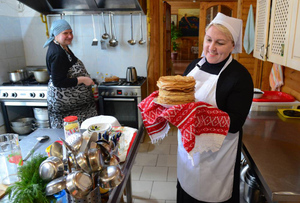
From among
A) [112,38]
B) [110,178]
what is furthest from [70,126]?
[112,38]

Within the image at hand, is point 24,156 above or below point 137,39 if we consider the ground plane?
below

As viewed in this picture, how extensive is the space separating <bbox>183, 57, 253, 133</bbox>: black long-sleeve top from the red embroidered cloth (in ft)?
0.34

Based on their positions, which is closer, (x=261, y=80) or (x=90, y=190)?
(x=90, y=190)

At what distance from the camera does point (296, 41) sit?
54.4 inches

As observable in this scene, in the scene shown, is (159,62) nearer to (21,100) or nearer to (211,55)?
(21,100)

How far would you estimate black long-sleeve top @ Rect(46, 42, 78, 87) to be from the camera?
6.58 ft

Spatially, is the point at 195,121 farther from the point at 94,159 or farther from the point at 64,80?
the point at 64,80

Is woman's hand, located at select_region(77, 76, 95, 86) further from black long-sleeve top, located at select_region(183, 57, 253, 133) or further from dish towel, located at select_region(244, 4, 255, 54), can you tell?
dish towel, located at select_region(244, 4, 255, 54)

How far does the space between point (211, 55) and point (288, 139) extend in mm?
775

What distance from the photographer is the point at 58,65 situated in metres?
2.01

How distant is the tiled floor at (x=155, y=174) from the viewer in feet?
7.04

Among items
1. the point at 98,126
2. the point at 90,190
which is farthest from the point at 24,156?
the point at 90,190

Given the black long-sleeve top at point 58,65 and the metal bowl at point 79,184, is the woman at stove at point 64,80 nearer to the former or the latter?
the black long-sleeve top at point 58,65

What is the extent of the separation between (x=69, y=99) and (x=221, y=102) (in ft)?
5.02
